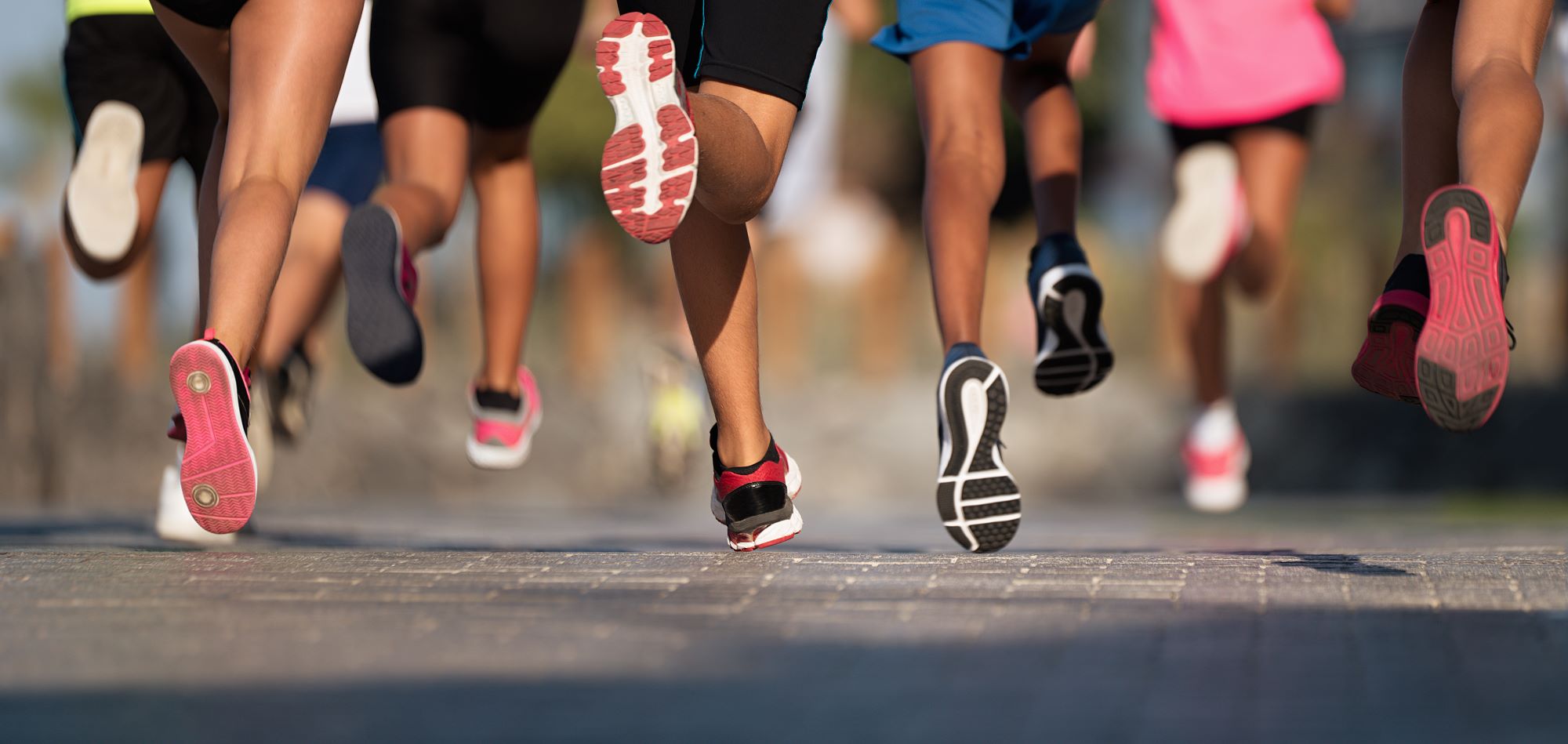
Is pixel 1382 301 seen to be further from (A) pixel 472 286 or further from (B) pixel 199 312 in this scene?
(A) pixel 472 286

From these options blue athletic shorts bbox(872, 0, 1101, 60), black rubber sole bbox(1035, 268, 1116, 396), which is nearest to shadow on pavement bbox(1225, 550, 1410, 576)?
black rubber sole bbox(1035, 268, 1116, 396)

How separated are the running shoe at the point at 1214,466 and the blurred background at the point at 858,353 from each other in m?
1.58

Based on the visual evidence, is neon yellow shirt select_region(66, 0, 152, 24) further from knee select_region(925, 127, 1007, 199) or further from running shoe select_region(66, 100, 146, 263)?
knee select_region(925, 127, 1007, 199)

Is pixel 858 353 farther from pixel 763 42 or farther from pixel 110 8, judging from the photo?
pixel 763 42

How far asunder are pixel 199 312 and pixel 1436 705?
10.4 feet

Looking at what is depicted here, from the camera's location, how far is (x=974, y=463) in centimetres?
303

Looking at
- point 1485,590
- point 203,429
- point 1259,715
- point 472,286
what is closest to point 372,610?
point 203,429

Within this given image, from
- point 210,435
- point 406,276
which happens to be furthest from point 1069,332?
point 210,435

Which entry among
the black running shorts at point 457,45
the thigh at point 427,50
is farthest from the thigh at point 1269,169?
the thigh at point 427,50

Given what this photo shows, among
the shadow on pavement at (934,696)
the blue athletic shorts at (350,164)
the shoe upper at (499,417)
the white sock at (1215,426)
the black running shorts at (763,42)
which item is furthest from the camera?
the white sock at (1215,426)

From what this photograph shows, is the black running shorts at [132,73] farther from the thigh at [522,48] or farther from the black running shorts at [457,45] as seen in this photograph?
the thigh at [522,48]

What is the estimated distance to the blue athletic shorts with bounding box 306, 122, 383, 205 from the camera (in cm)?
514

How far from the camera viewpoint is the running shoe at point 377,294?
374cm

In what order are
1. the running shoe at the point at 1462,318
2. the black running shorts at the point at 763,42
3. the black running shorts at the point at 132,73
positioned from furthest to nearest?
the black running shorts at the point at 132,73
the black running shorts at the point at 763,42
the running shoe at the point at 1462,318
